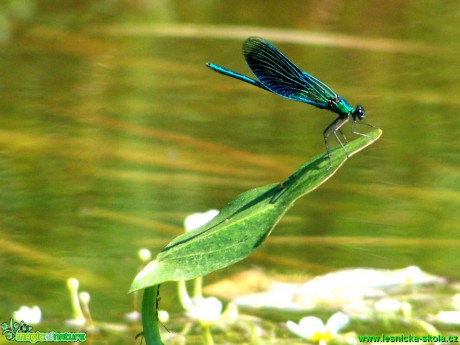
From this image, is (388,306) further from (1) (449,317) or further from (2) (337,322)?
(2) (337,322)

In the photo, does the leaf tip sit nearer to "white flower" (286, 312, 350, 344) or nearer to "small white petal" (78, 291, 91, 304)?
"white flower" (286, 312, 350, 344)

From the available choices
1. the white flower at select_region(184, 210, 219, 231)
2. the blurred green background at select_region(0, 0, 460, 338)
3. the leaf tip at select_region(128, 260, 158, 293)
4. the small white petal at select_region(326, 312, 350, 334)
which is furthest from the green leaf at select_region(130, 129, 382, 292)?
the blurred green background at select_region(0, 0, 460, 338)

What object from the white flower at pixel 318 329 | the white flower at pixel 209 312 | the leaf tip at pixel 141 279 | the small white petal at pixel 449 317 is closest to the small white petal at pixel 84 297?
the white flower at pixel 209 312

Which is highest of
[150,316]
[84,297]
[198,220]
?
[198,220]

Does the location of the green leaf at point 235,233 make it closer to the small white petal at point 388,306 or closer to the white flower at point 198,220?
the white flower at point 198,220

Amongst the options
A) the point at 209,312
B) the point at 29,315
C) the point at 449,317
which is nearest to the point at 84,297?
the point at 29,315

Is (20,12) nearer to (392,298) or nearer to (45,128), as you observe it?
(45,128)
